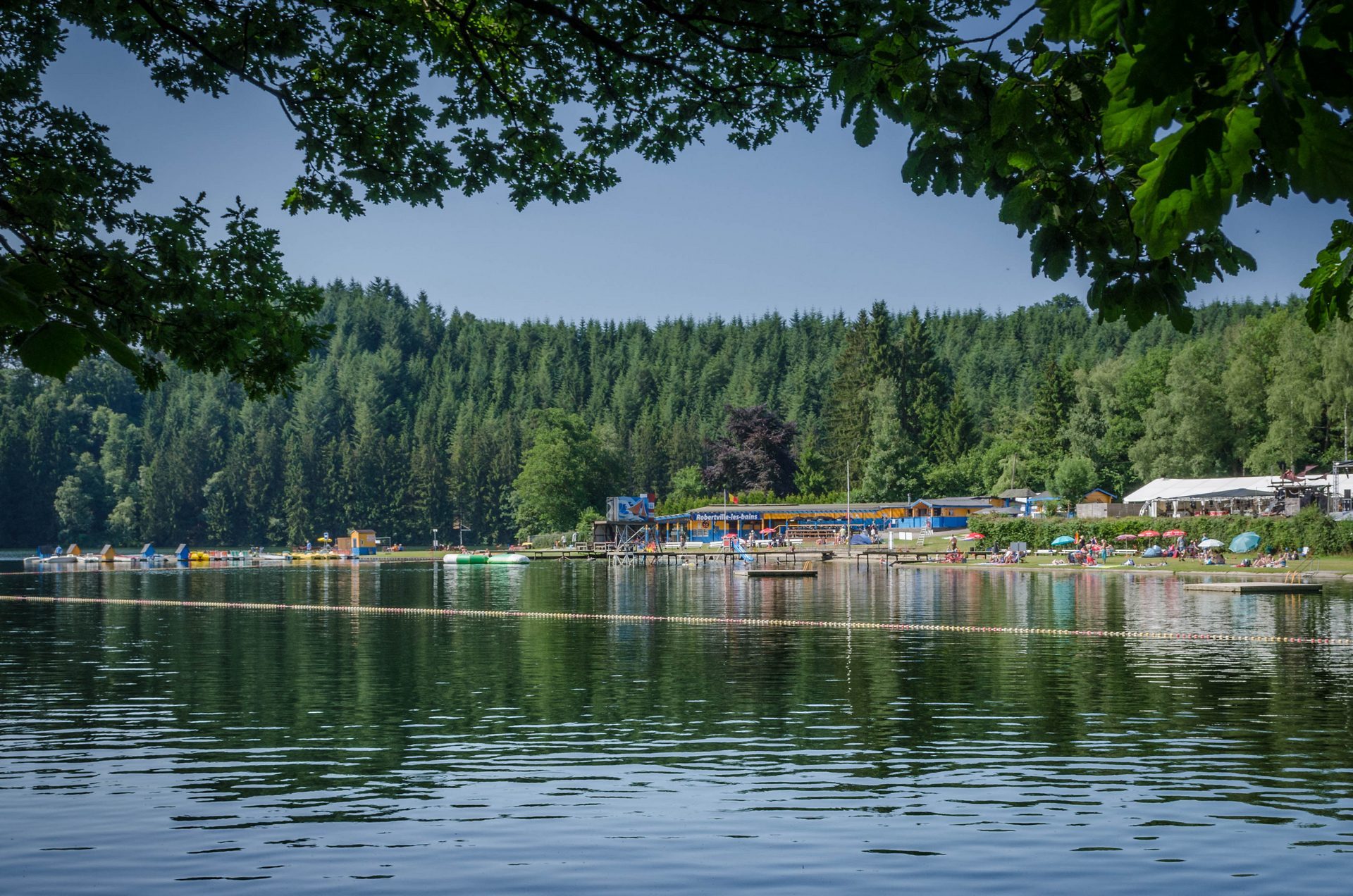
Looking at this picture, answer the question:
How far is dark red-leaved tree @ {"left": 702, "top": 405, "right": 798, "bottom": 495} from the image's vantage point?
14988 centimetres

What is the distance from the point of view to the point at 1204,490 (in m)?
90.2

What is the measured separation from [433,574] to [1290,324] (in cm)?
7334

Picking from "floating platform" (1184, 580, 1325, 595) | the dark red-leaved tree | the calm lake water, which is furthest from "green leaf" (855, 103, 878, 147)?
the dark red-leaved tree

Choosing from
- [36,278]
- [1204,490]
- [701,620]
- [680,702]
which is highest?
[1204,490]

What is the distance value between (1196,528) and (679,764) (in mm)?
70364

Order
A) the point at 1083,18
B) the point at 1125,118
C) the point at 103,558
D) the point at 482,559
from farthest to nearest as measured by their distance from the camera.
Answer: the point at 103,558 → the point at 482,559 → the point at 1125,118 → the point at 1083,18

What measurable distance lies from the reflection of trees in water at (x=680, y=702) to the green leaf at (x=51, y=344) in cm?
1219

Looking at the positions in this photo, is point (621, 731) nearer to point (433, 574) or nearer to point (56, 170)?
point (56, 170)

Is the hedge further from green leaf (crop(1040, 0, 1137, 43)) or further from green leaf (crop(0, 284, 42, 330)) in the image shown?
green leaf (crop(0, 284, 42, 330))

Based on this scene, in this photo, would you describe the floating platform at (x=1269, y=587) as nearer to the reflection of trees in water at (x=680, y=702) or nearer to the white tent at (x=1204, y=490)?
the reflection of trees in water at (x=680, y=702)

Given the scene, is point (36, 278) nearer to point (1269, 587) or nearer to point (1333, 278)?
point (1333, 278)

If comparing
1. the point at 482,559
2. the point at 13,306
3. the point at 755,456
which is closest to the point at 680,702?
the point at 13,306

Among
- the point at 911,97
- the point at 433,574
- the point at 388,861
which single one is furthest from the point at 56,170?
the point at 433,574

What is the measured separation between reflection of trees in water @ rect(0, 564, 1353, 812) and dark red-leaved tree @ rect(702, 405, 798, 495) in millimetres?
104470
